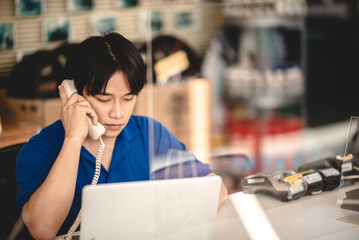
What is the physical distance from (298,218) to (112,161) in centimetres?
64

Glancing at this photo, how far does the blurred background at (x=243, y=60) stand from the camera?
12.3 feet

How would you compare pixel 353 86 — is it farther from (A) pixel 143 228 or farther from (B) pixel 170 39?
(A) pixel 143 228

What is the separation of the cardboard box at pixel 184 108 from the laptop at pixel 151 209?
1739 millimetres

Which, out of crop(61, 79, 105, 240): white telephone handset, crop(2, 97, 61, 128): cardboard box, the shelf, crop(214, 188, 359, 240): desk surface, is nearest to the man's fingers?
crop(61, 79, 105, 240): white telephone handset

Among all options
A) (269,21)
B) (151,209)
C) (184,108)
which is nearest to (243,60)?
(269,21)

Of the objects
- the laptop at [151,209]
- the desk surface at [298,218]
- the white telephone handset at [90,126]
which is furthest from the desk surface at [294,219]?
the white telephone handset at [90,126]

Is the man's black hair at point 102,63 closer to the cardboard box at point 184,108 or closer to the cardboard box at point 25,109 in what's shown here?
the cardboard box at point 25,109

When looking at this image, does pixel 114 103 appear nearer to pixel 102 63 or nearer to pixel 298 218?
pixel 102 63

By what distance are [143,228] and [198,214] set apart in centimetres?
16

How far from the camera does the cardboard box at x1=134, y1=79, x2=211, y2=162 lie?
3.20m

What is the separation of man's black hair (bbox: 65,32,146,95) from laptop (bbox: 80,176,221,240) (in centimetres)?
44

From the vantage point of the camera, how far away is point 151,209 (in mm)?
1125

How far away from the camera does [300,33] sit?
4262mm

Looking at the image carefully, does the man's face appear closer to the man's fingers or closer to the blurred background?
the man's fingers
